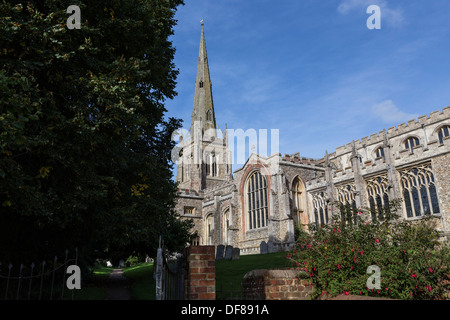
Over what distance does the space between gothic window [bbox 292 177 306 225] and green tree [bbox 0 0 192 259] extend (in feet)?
66.6

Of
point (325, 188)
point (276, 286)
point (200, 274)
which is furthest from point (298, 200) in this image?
point (200, 274)

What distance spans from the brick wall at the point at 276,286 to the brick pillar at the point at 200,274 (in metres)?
1.88

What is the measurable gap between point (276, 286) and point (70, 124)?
4.96 metres

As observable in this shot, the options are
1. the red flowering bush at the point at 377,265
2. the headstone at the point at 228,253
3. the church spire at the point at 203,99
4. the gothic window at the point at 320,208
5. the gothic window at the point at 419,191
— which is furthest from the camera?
the church spire at the point at 203,99

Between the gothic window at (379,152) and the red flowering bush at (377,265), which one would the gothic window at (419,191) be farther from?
the red flowering bush at (377,265)

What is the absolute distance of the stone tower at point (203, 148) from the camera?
1932 inches

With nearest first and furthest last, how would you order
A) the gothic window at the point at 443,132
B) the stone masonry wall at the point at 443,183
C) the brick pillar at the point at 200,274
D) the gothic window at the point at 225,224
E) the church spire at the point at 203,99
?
1. the brick pillar at the point at 200,274
2. the stone masonry wall at the point at 443,183
3. the gothic window at the point at 443,132
4. the gothic window at the point at 225,224
5. the church spire at the point at 203,99

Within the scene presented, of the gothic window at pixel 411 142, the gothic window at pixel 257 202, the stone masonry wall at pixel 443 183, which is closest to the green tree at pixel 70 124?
the stone masonry wall at pixel 443 183

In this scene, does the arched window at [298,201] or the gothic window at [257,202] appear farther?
the gothic window at [257,202]

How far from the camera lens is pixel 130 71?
7.63 metres

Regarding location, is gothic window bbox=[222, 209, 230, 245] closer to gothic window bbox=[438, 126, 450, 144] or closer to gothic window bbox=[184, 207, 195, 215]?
gothic window bbox=[184, 207, 195, 215]

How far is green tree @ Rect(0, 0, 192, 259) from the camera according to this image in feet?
20.1

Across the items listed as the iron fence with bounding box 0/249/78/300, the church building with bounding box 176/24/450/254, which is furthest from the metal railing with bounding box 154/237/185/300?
the church building with bounding box 176/24/450/254

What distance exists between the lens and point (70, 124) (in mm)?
6641
